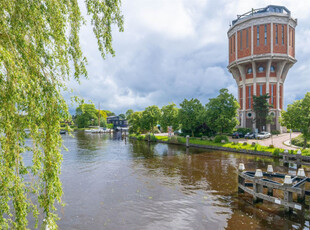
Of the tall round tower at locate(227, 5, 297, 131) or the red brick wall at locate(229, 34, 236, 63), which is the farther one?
the red brick wall at locate(229, 34, 236, 63)

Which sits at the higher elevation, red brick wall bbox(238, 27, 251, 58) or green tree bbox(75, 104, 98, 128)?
red brick wall bbox(238, 27, 251, 58)

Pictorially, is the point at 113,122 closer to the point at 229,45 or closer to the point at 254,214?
the point at 229,45

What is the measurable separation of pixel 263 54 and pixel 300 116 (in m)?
31.0

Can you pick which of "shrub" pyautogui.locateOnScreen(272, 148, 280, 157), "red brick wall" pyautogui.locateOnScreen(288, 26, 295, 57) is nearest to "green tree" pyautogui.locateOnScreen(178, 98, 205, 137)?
"shrub" pyautogui.locateOnScreen(272, 148, 280, 157)

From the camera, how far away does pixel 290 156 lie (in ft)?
72.8

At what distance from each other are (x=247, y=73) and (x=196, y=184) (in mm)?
48897

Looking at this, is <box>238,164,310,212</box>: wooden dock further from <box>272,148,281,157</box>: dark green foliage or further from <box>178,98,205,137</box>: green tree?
<box>178,98,205,137</box>: green tree

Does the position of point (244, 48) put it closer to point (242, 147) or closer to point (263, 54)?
point (263, 54)

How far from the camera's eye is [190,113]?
138 ft

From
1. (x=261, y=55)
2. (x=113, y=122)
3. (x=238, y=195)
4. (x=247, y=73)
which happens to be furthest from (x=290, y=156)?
(x=113, y=122)

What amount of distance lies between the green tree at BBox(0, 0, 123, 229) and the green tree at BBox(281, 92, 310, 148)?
89.8ft

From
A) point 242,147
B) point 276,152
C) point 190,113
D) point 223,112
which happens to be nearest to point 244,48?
point 190,113

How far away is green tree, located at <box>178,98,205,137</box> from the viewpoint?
1634 inches

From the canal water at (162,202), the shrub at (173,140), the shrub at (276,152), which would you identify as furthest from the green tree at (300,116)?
the shrub at (173,140)
